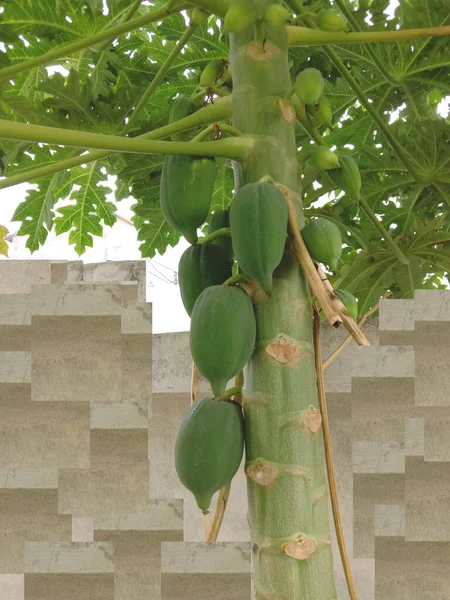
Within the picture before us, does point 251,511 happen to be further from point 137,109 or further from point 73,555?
point 137,109

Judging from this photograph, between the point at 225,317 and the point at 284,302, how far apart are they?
0.09 metres

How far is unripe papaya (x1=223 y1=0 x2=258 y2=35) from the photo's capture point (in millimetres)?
813

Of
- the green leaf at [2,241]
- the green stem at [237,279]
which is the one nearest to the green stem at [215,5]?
the green stem at [237,279]

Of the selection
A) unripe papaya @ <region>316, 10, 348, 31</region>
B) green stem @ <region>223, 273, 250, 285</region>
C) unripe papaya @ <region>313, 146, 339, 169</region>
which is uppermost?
unripe papaya @ <region>316, 10, 348, 31</region>

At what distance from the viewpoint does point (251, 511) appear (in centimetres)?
79

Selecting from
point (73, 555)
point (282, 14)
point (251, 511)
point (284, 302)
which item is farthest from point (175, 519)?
point (282, 14)

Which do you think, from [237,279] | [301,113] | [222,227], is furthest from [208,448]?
[301,113]

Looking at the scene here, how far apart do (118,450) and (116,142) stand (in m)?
0.48

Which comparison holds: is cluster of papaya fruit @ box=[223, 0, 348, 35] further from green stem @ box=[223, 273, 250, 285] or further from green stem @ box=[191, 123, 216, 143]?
green stem @ box=[223, 273, 250, 285]

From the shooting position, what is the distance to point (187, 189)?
32.7 inches

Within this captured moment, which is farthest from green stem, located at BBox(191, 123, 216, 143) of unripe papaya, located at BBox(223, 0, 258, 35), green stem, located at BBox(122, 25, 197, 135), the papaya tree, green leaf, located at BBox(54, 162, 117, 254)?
green leaf, located at BBox(54, 162, 117, 254)

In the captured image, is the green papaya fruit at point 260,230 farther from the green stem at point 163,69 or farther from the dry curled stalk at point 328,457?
the green stem at point 163,69

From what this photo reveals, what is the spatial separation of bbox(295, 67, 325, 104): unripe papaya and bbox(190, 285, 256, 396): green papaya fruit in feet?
0.78

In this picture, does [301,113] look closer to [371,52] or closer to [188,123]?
[188,123]
